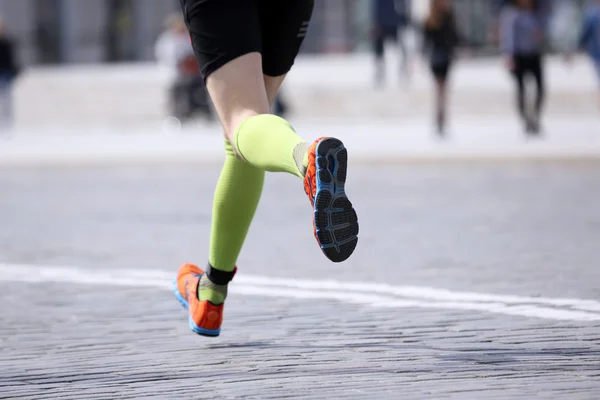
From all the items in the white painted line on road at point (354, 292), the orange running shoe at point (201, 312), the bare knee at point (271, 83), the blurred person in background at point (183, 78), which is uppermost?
the bare knee at point (271, 83)

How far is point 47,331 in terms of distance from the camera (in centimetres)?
487

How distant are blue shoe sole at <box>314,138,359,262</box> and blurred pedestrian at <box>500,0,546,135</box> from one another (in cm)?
1289

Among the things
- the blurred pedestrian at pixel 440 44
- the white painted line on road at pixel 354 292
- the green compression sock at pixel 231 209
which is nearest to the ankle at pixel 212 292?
the green compression sock at pixel 231 209

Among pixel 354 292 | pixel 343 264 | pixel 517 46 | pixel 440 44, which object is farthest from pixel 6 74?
pixel 354 292

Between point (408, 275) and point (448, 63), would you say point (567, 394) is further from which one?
point (448, 63)

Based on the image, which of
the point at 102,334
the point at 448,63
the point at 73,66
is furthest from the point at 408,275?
the point at 73,66

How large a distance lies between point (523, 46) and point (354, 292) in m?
11.0

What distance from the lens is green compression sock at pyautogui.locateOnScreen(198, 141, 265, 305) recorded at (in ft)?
14.5

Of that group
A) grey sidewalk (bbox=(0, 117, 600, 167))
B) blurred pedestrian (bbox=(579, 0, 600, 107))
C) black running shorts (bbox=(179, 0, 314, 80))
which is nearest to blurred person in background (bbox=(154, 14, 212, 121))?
grey sidewalk (bbox=(0, 117, 600, 167))

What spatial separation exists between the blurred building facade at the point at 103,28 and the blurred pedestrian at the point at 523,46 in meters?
24.8

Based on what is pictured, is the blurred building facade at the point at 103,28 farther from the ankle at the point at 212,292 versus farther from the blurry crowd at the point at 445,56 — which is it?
the ankle at the point at 212,292

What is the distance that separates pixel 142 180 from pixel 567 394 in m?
9.62

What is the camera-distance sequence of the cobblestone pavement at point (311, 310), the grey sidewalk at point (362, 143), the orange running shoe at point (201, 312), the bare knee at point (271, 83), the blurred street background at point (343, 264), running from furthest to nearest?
the grey sidewalk at point (362, 143) → the orange running shoe at point (201, 312) → the bare knee at point (271, 83) → the blurred street background at point (343, 264) → the cobblestone pavement at point (311, 310)

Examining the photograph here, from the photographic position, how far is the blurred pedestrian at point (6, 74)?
66.5 feet
